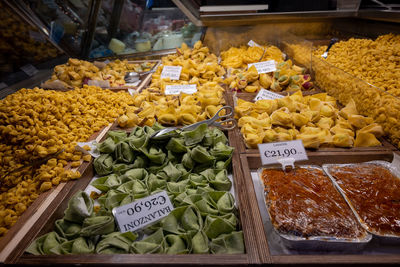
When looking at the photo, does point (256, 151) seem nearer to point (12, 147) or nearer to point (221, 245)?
point (221, 245)

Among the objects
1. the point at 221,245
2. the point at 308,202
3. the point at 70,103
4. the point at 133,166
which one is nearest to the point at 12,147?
the point at 70,103

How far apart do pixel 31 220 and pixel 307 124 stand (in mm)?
1603

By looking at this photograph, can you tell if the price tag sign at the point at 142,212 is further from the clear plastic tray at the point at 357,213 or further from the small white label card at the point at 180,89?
the small white label card at the point at 180,89

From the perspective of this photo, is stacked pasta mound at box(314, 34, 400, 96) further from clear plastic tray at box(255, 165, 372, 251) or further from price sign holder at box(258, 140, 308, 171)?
clear plastic tray at box(255, 165, 372, 251)

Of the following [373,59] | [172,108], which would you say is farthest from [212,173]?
[373,59]

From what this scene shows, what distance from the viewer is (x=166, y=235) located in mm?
985

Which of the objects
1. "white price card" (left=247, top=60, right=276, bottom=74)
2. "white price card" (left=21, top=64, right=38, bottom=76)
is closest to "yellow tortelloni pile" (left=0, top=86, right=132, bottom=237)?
"white price card" (left=21, top=64, right=38, bottom=76)

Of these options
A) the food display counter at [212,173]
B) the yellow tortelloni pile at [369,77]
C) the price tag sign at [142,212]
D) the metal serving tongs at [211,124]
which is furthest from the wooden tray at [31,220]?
the yellow tortelloni pile at [369,77]

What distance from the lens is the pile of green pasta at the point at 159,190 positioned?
3.02 ft

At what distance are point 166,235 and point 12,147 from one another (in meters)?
1.01

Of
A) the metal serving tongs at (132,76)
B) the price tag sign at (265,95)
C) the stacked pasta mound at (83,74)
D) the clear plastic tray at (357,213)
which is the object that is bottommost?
the metal serving tongs at (132,76)

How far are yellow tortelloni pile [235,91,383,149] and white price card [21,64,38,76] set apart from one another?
2290mm

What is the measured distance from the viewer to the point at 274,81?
2.14 metres

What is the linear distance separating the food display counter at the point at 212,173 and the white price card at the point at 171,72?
0.30 meters
